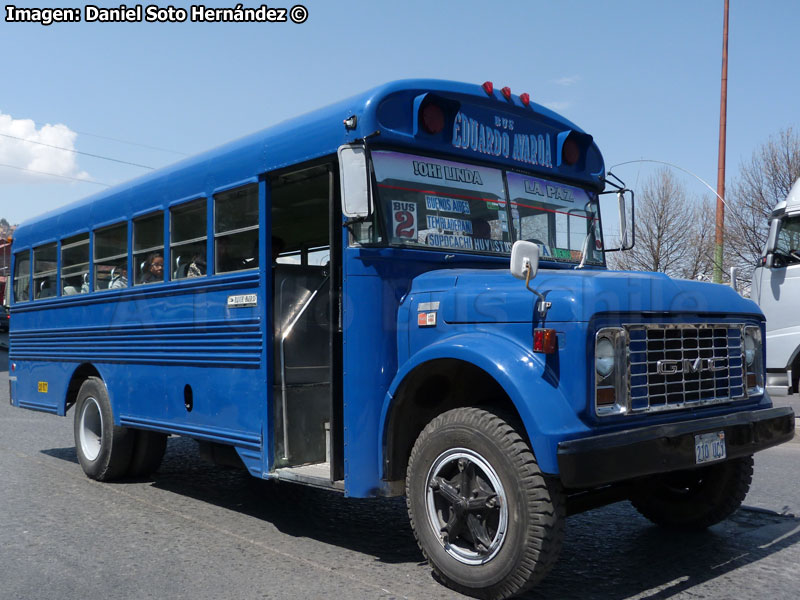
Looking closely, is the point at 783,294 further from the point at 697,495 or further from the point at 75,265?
the point at 75,265

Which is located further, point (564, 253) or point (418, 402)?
point (564, 253)

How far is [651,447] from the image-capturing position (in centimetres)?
392

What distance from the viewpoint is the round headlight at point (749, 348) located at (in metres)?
4.69

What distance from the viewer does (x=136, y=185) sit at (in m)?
7.07

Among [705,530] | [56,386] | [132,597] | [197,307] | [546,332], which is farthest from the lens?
[56,386]

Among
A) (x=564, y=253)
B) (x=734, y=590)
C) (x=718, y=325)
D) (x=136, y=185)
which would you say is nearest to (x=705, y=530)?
(x=734, y=590)

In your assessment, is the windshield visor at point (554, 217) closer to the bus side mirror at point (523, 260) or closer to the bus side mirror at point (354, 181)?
the bus side mirror at point (354, 181)

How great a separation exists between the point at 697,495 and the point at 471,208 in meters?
2.21

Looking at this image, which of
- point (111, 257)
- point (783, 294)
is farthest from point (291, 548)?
point (783, 294)

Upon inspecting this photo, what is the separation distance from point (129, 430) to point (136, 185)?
6.88 feet

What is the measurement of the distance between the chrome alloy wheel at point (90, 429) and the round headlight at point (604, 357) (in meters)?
5.18

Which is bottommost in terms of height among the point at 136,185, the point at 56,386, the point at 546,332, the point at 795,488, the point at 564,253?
the point at 795,488

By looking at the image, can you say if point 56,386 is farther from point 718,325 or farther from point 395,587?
point 718,325

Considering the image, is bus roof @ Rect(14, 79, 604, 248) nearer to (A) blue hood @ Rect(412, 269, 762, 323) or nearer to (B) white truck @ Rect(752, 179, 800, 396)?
(A) blue hood @ Rect(412, 269, 762, 323)
